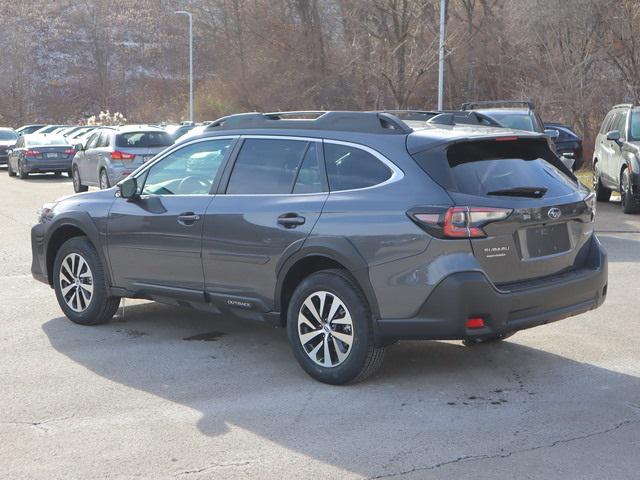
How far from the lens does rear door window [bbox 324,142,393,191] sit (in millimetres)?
6117

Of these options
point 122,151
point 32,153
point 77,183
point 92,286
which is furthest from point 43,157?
point 92,286

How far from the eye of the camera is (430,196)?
579 cm

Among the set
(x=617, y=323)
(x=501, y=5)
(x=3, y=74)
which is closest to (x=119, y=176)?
(x=617, y=323)

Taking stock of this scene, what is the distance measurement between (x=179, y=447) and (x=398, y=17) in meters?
32.6

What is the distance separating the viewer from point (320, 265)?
634cm

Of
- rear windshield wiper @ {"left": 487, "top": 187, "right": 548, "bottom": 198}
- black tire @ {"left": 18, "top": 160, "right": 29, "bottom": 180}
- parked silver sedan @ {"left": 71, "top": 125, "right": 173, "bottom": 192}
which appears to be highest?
rear windshield wiper @ {"left": 487, "top": 187, "right": 548, "bottom": 198}

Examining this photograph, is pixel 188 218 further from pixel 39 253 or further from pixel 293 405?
pixel 39 253

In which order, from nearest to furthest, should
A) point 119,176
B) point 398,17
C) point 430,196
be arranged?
point 430,196 → point 119,176 → point 398,17

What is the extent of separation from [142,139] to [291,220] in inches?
642

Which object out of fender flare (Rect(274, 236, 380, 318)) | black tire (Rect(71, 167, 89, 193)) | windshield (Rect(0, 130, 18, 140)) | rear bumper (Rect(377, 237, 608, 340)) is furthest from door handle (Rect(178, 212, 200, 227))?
windshield (Rect(0, 130, 18, 140))

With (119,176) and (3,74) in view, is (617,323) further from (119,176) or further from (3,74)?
(3,74)

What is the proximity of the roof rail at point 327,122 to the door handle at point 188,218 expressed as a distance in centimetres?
69

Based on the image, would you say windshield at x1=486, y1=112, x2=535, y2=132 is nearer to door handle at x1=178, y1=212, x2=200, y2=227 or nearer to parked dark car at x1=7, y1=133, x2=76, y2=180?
door handle at x1=178, y1=212, x2=200, y2=227

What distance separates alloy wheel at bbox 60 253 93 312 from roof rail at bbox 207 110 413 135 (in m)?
1.70
